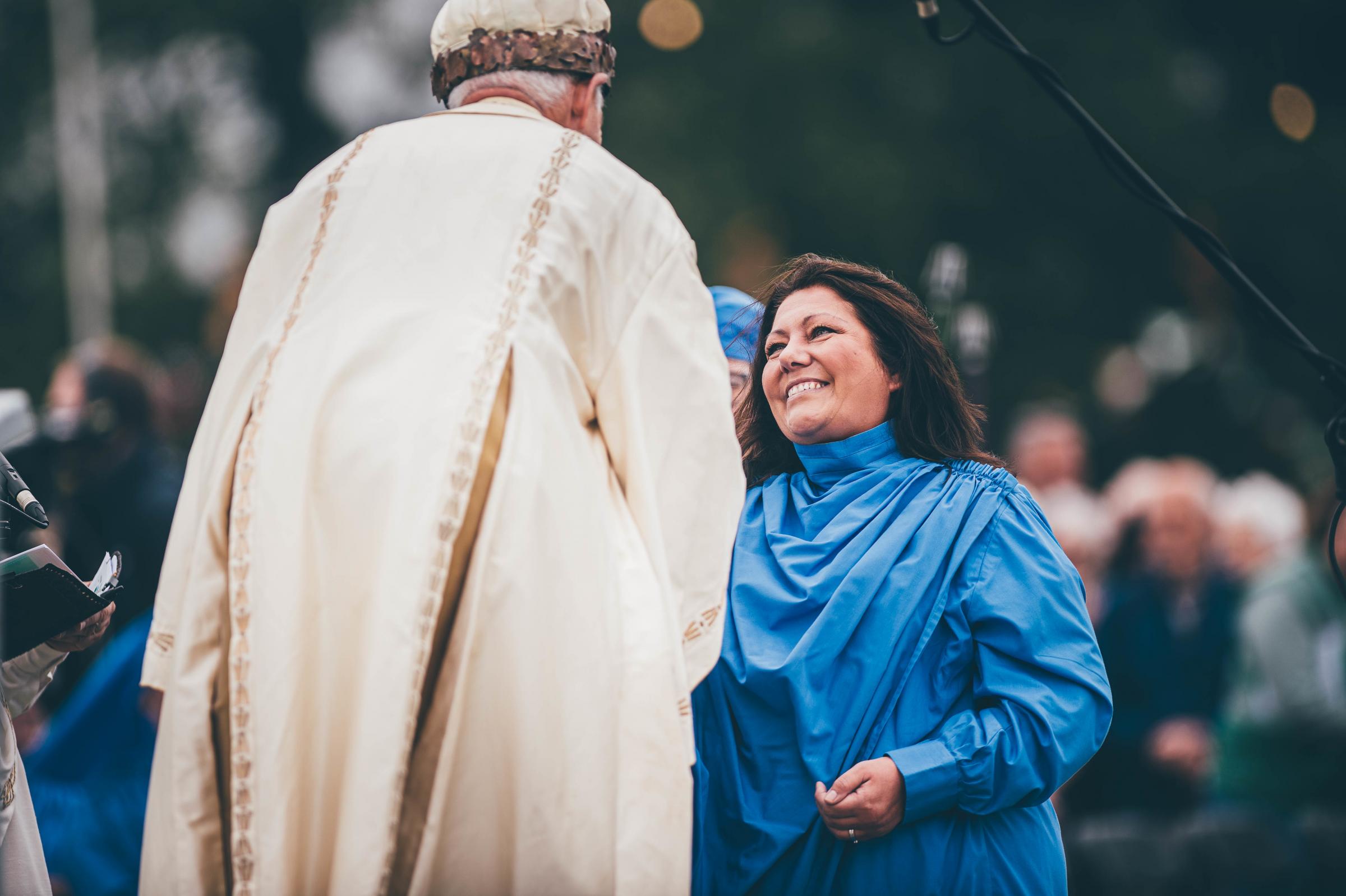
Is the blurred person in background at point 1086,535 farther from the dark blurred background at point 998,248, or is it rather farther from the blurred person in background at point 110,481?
the blurred person in background at point 110,481

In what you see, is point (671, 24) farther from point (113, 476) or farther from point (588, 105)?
point (588, 105)

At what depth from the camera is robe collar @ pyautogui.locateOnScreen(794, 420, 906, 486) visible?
10.2 feet

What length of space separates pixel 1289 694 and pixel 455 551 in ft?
16.7

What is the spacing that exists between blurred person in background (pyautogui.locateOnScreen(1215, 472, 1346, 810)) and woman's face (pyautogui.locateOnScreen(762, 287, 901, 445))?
12.9ft

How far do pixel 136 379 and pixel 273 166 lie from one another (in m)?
12.8

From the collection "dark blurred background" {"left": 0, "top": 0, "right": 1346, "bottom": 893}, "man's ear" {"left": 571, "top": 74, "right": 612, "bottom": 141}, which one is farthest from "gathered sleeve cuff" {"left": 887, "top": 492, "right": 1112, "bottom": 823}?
"dark blurred background" {"left": 0, "top": 0, "right": 1346, "bottom": 893}

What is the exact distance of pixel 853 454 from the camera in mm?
3121

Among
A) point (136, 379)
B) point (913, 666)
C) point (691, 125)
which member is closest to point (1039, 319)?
point (691, 125)

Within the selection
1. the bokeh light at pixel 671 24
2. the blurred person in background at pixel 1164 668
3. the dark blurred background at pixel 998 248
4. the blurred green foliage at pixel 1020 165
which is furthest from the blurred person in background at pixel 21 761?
the bokeh light at pixel 671 24

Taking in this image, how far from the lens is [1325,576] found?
650cm

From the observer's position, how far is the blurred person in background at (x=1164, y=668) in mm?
6441

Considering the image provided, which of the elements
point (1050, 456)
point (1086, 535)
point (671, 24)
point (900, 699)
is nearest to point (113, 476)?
point (900, 699)

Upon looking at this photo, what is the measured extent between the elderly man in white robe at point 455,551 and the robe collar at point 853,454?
0.63 meters

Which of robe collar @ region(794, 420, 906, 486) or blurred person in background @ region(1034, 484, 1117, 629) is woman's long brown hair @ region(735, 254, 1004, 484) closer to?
robe collar @ region(794, 420, 906, 486)
